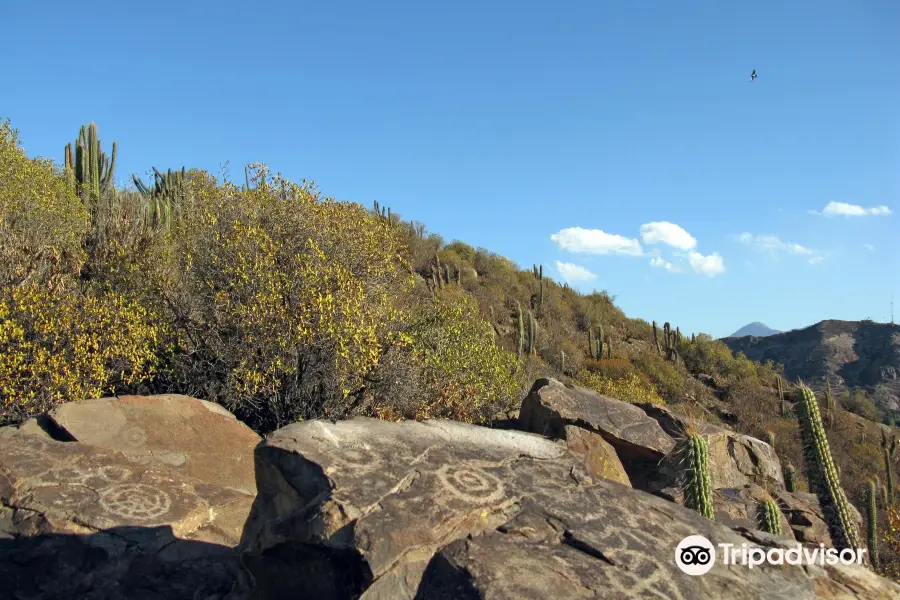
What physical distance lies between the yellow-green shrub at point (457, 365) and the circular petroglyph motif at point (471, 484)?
220 inches

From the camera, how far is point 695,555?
13.2ft

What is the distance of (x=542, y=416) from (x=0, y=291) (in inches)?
327

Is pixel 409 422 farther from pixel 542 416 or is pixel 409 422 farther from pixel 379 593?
pixel 542 416

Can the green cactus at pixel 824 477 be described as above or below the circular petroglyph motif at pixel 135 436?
below

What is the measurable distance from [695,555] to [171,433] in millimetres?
5819

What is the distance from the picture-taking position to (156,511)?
5.98 m

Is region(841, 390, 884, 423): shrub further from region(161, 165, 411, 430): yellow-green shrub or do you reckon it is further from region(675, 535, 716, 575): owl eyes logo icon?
region(675, 535, 716, 575): owl eyes logo icon

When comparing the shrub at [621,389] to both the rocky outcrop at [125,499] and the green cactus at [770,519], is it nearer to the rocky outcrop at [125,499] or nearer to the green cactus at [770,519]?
the green cactus at [770,519]

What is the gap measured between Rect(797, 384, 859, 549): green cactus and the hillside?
4223 centimetres

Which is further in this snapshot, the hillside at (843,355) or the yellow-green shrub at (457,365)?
the hillside at (843,355)

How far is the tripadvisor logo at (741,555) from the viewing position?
13.0 feet

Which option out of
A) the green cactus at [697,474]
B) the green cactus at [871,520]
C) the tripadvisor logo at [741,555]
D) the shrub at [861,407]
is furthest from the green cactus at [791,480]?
the shrub at [861,407]

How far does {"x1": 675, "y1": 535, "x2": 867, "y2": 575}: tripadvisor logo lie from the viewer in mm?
3963

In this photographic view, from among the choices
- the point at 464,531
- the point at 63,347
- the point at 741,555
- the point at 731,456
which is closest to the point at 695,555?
the point at 741,555
